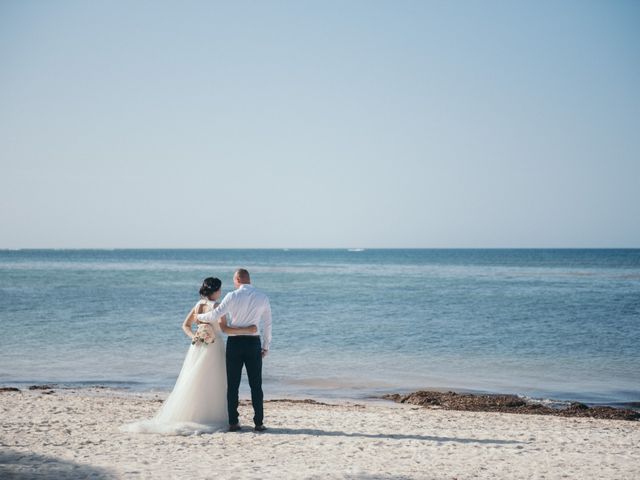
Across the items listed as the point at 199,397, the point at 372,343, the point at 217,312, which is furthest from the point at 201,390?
the point at 372,343

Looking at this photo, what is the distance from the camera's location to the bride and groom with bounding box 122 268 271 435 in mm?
7969

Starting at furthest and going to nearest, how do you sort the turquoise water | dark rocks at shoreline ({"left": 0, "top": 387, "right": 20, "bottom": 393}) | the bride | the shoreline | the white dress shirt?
the turquoise water
dark rocks at shoreline ({"left": 0, "top": 387, "right": 20, "bottom": 393})
the shoreline
the bride
the white dress shirt

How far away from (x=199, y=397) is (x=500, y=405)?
6249mm

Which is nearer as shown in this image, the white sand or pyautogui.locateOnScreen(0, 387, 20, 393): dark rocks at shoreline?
the white sand

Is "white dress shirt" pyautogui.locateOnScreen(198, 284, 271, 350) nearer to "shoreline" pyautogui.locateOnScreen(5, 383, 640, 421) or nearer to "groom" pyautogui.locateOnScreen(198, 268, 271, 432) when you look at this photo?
"groom" pyautogui.locateOnScreen(198, 268, 271, 432)

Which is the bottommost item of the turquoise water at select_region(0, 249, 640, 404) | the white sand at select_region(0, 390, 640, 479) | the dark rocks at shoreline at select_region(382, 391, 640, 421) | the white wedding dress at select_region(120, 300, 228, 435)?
the turquoise water at select_region(0, 249, 640, 404)

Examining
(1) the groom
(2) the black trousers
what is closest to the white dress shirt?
(1) the groom

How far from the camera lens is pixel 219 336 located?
8320 mm

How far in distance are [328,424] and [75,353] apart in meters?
11.1

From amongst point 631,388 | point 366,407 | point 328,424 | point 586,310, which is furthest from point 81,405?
point 586,310

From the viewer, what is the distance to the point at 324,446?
25.2ft

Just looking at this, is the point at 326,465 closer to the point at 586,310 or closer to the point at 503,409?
the point at 503,409

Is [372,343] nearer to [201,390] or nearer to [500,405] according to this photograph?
[500,405]

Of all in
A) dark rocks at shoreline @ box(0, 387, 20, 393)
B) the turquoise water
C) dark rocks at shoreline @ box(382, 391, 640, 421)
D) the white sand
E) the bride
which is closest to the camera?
the white sand
